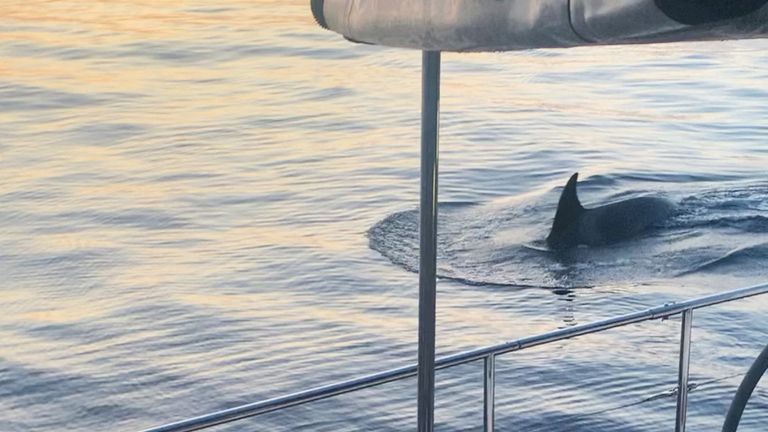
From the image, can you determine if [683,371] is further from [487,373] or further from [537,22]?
[537,22]

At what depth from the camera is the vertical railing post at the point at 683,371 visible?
12.0 ft

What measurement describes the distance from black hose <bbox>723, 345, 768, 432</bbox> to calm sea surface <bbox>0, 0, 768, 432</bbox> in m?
1.97

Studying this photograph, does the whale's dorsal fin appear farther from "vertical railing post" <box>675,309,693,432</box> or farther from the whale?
"vertical railing post" <box>675,309,693,432</box>

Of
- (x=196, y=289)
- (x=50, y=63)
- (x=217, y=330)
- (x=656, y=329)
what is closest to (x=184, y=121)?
(x=50, y=63)

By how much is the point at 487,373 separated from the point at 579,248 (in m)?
22.4

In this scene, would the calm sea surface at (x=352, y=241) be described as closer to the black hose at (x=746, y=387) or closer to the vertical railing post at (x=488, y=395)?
the vertical railing post at (x=488, y=395)

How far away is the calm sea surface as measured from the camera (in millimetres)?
15414

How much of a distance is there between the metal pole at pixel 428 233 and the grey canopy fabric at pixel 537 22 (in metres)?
0.25

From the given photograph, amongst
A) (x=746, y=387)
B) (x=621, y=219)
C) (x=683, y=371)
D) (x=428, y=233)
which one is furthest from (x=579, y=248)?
(x=428, y=233)

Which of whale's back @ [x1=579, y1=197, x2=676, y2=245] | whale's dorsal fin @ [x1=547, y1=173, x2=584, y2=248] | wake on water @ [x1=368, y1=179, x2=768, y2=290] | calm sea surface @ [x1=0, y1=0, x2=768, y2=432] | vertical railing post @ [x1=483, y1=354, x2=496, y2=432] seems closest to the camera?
vertical railing post @ [x1=483, y1=354, x2=496, y2=432]

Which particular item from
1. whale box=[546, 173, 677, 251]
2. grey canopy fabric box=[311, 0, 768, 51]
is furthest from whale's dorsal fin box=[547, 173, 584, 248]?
grey canopy fabric box=[311, 0, 768, 51]

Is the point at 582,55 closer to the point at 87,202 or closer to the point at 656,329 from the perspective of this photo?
the point at 87,202

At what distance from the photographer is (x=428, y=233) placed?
2.01 meters

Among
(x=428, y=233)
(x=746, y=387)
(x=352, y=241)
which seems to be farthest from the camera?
(x=352, y=241)
